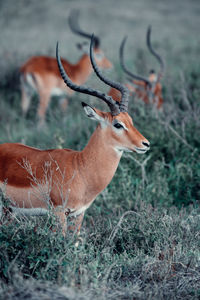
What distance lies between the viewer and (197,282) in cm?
303

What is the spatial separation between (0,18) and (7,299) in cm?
1530

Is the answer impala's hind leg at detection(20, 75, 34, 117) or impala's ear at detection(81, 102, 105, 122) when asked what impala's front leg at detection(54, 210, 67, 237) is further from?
impala's hind leg at detection(20, 75, 34, 117)

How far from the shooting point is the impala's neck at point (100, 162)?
12.2ft

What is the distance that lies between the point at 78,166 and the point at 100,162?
218 mm

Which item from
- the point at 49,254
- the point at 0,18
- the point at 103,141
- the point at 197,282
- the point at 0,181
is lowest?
the point at 197,282

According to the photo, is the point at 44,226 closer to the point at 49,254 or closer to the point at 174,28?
the point at 49,254

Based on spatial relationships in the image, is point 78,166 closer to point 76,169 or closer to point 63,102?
point 76,169

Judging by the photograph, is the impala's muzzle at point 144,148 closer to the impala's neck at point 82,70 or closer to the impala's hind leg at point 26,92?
the impala's hind leg at point 26,92

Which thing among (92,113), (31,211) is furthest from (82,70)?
(31,211)

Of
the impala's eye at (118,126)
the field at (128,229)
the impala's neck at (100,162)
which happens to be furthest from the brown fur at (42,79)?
the impala's eye at (118,126)

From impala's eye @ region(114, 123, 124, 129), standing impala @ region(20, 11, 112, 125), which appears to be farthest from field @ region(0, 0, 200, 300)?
impala's eye @ region(114, 123, 124, 129)

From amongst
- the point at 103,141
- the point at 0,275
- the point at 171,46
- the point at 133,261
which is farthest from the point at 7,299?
the point at 171,46

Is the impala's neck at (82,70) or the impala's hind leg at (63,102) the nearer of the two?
the impala's hind leg at (63,102)

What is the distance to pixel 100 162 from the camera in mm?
3752
